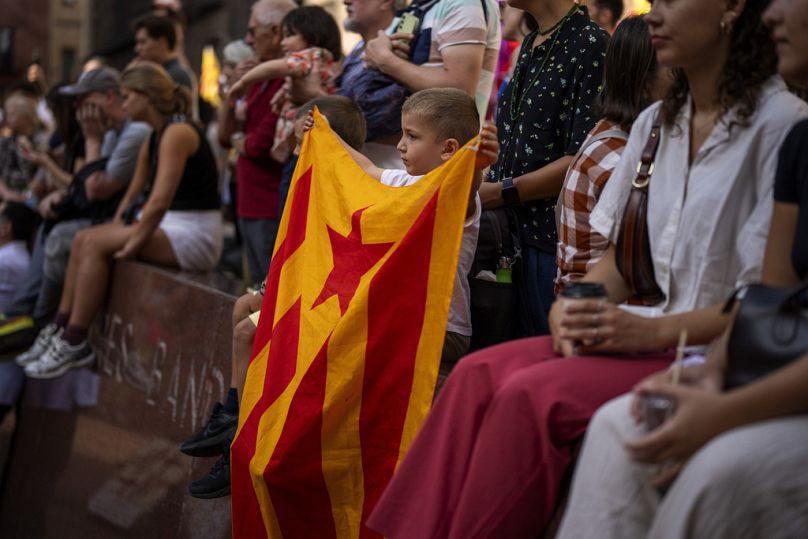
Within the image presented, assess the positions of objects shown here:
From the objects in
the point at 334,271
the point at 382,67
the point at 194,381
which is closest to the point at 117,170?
the point at 194,381

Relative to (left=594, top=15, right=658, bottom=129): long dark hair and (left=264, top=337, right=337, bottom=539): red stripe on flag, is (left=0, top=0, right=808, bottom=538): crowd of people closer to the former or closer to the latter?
(left=594, top=15, right=658, bottom=129): long dark hair

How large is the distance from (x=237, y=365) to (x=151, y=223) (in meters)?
2.84

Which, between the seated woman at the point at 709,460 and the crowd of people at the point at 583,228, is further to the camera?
the crowd of people at the point at 583,228

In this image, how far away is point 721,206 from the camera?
3391 millimetres

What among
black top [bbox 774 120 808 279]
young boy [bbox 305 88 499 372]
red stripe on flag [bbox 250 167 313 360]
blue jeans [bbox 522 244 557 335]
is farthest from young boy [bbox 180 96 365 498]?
black top [bbox 774 120 808 279]

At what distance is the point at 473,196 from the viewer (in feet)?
14.9

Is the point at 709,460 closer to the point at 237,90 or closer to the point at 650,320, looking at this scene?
the point at 650,320

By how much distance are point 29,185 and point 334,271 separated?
285 inches

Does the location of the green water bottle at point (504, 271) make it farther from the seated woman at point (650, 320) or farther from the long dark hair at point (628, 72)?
the seated woman at point (650, 320)

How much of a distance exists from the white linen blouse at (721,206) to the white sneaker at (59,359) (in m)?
5.29

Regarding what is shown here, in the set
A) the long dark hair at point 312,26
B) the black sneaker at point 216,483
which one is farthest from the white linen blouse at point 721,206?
the long dark hair at point 312,26

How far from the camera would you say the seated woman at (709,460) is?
265 cm

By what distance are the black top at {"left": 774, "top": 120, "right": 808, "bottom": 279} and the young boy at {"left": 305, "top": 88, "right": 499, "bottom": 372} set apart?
1579 millimetres

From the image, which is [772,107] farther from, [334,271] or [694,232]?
[334,271]
